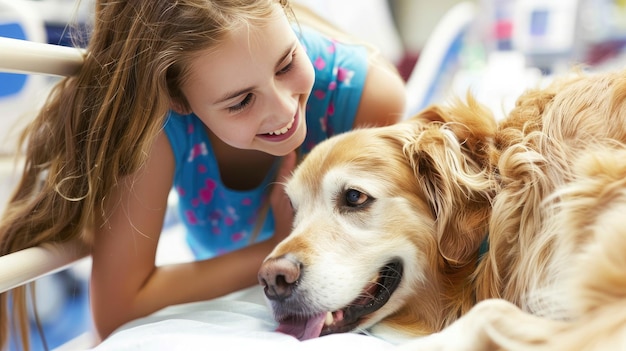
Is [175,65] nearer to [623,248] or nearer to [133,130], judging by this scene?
[133,130]

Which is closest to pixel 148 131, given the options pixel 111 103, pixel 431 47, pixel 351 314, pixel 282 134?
pixel 111 103

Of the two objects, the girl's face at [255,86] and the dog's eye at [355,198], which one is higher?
the girl's face at [255,86]

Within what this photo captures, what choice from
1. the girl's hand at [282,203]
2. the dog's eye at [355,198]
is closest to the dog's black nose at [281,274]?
the dog's eye at [355,198]

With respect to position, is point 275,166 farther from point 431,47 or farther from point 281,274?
point 431,47

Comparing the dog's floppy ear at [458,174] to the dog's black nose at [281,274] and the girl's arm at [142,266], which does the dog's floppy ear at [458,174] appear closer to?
the dog's black nose at [281,274]

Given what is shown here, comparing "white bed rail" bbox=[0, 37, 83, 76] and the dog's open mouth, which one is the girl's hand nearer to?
the dog's open mouth

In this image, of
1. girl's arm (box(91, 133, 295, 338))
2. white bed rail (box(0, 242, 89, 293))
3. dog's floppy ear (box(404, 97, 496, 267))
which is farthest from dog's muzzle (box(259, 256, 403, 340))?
white bed rail (box(0, 242, 89, 293))

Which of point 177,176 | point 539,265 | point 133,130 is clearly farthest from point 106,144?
point 539,265

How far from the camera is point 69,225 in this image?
1.21m

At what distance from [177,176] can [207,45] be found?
1.70 ft

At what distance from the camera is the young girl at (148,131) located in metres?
1.14

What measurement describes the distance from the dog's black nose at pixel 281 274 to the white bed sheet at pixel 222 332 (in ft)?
0.26

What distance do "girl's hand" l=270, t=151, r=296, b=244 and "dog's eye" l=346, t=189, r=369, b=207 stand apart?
1.06ft

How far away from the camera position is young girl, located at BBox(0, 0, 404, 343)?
114cm
